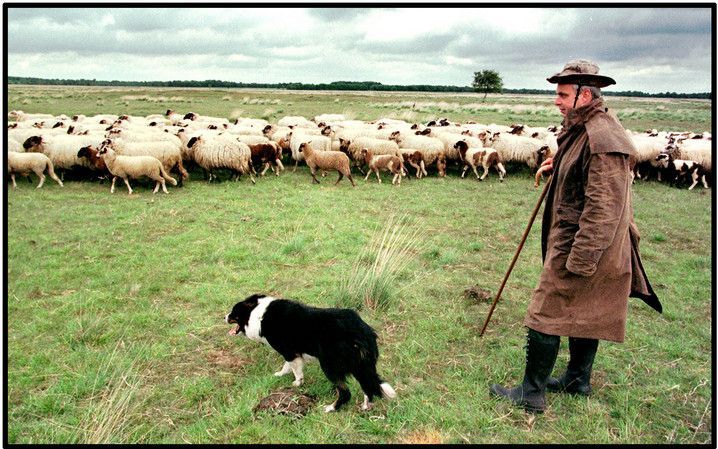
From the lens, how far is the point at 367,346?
3711 mm

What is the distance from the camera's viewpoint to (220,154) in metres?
13.5

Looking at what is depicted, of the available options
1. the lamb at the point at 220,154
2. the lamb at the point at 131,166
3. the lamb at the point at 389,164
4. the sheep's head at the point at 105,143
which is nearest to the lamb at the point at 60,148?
the sheep's head at the point at 105,143

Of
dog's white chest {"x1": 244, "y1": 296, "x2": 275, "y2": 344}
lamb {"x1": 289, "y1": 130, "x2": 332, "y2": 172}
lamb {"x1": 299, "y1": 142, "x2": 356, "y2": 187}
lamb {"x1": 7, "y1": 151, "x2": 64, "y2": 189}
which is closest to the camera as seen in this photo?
dog's white chest {"x1": 244, "y1": 296, "x2": 275, "y2": 344}

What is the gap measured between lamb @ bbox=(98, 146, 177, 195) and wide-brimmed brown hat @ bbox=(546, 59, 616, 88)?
35.6 ft

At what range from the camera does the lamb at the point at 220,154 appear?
13461mm

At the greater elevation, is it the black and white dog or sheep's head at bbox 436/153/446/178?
sheep's head at bbox 436/153/446/178

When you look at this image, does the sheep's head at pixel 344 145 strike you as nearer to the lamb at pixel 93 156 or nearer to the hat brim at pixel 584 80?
the lamb at pixel 93 156

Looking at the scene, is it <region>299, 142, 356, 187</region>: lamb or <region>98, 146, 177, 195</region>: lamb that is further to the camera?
<region>299, 142, 356, 187</region>: lamb

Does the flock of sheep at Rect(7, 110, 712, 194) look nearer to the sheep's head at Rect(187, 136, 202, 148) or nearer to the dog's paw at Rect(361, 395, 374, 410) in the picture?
the sheep's head at Rect(187, 136, 202, 148)

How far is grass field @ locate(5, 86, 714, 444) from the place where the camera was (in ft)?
12.2

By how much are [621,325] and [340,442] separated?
2.29m

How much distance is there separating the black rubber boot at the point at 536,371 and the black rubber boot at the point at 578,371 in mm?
364

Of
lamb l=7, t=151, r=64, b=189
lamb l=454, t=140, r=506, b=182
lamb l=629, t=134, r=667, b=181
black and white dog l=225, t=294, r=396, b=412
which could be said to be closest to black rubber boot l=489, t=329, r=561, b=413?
black and white dog l=225, t=294, r=396, b=412

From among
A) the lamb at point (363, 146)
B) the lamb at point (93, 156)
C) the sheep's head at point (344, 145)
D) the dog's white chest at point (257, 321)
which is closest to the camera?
the dog's white chest at point (257, 321)
